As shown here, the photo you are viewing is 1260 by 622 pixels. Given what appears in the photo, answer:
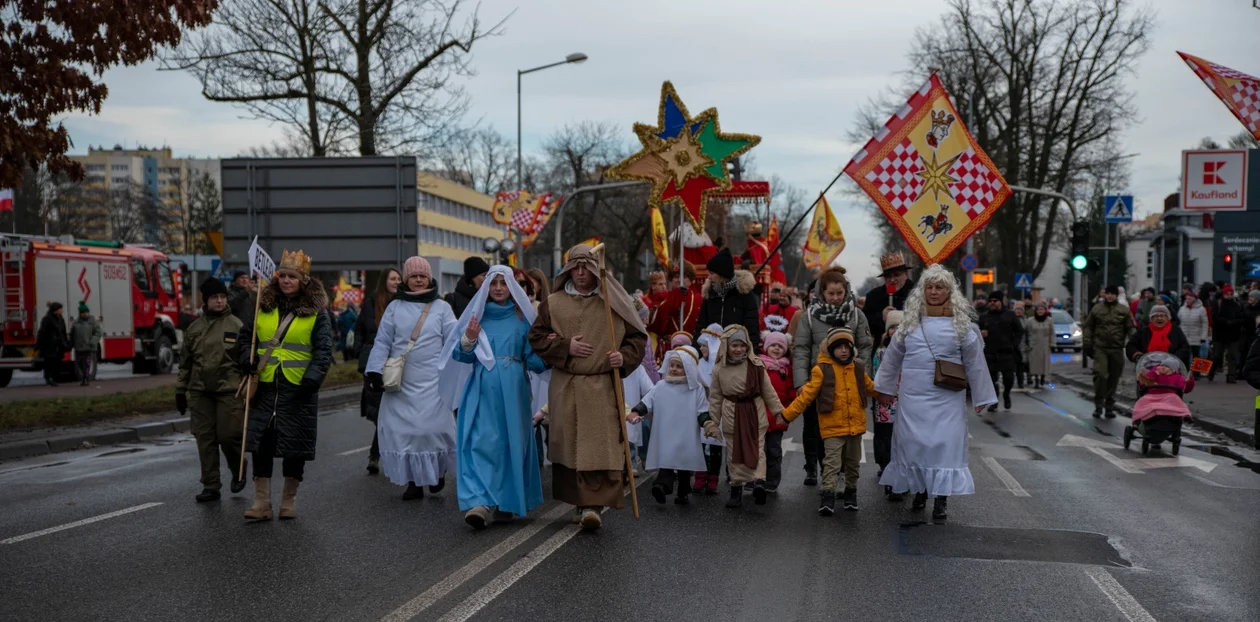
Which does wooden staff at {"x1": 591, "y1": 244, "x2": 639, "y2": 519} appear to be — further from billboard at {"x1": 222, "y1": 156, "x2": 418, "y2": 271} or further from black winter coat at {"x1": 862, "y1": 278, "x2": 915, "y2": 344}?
billboard at {"x1": 222, "y1": 156, "x2": 418, "y2": 271}

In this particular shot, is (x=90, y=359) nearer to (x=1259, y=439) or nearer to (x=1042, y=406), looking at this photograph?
(x=1042, y=406)

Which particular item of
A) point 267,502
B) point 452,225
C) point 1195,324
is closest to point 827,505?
point 267,502

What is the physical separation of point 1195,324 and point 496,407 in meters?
19.6

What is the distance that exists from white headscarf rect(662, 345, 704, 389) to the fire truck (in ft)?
64.3

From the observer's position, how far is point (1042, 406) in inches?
799

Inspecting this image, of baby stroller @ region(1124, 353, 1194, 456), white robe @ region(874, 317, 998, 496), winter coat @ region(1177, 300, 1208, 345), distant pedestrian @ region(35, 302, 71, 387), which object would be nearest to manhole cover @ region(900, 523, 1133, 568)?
white robe @ region(874, 317, 998, 496)

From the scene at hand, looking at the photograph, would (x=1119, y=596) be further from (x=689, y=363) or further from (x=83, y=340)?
(x=83, y=340)

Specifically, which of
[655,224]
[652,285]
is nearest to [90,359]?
[655,224]

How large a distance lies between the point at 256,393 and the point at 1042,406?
14.9 metres

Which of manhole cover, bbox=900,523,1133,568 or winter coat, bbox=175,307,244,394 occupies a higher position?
winter coat, bbox=175,307,244,394

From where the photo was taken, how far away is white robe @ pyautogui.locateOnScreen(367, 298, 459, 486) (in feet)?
31.7

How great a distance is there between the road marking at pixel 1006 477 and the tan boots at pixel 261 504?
231 inches

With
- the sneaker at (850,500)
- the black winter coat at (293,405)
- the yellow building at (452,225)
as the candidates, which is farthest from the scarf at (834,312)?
the yellow building at (452,225)

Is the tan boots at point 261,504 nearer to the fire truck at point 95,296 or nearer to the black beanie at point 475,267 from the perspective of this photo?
the black beanie at point 475,267
